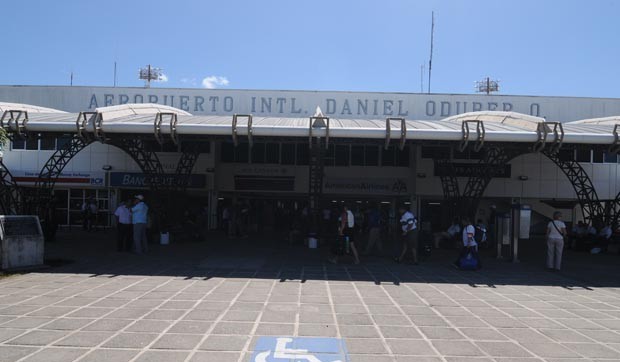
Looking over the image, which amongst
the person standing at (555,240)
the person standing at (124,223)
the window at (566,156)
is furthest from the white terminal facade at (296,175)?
the person standing at (555,240)

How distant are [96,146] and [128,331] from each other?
18.9 metres

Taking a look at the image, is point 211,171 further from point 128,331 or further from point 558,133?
point 128,331

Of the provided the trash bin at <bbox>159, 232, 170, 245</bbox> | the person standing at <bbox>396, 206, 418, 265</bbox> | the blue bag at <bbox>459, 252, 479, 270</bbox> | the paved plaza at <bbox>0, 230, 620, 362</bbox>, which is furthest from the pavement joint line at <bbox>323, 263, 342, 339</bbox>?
the trash bin at <bbox>159, 232, 170, 245</bbox>

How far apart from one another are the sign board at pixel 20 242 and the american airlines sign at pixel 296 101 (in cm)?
1675

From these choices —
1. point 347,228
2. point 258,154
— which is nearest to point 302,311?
point 347,228

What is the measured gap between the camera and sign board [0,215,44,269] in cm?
891

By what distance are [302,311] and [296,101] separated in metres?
20.5

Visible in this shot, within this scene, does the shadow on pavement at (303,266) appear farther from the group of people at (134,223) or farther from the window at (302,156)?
the window at (302,156)

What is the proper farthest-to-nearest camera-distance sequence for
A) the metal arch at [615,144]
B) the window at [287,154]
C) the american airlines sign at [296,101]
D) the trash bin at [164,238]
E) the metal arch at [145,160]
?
1. the american airlines sign at [296,101]
2. the window at [287,154]
3. the metal arch at [145,160]
4. the trash bin at [164,238]
5. the metal arch at [615,144]

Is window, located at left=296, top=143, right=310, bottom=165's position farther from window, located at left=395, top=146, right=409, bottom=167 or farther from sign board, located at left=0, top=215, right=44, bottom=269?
sign board, located at left=0, top=215, right=44, bottom=269

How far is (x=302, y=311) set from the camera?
629cm

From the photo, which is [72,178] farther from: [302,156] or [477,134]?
[477,134]

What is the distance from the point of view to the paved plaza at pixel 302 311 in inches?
186

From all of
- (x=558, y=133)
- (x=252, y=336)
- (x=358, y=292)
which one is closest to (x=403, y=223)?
(x=358, y=292)
